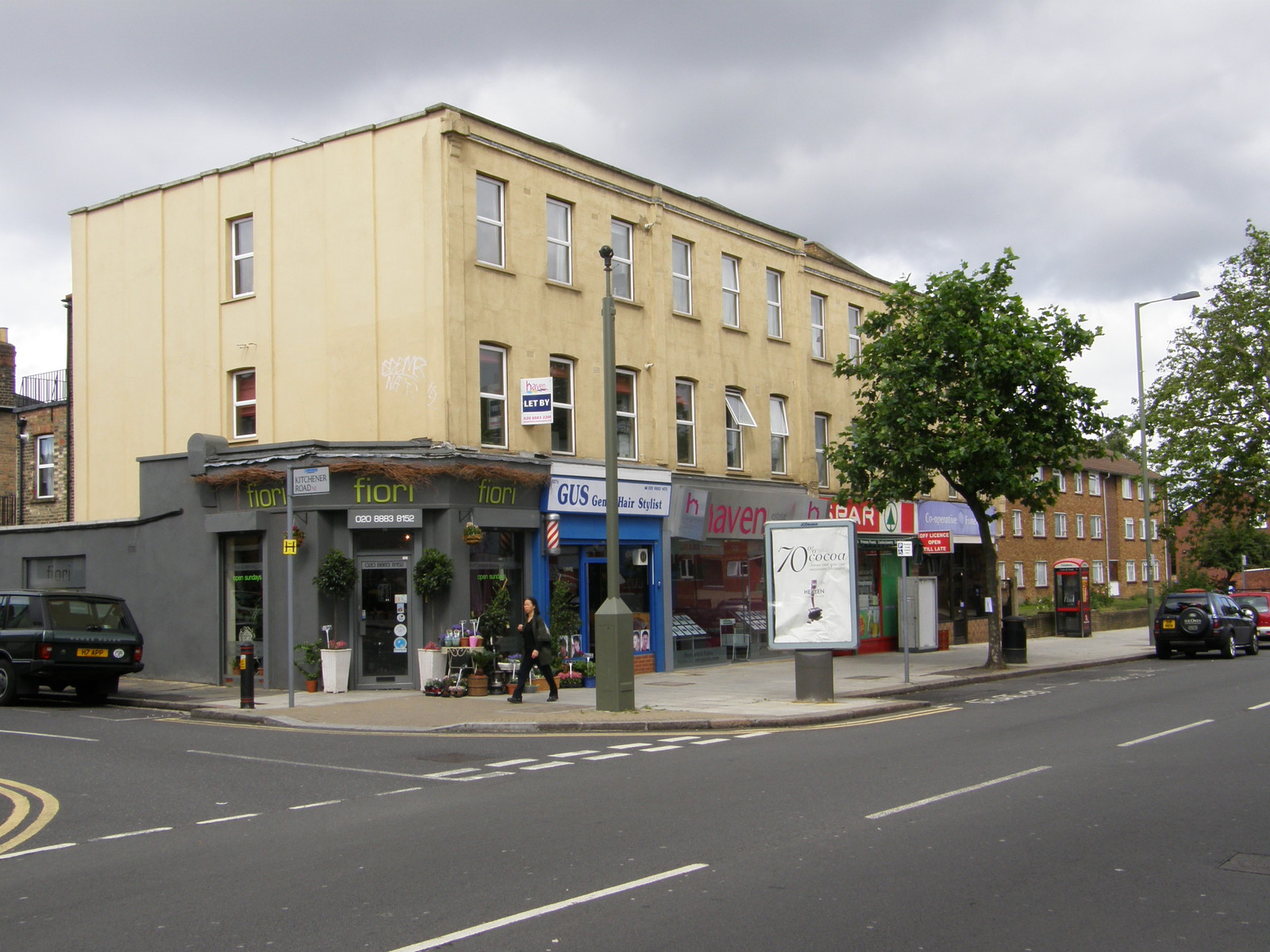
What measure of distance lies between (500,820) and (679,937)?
3436 millimetres

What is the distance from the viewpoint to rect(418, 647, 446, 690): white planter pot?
19.8 meters

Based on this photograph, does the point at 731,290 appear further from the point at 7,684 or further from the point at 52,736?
the point at 52,736

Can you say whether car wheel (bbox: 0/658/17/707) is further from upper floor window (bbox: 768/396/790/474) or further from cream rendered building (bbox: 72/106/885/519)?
upper floor window (bbox: 768/396/790/474)

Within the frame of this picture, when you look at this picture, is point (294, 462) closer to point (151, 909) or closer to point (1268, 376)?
point (151, 909)

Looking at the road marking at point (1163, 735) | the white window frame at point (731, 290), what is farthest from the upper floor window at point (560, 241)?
the road marking at point (1163, 735)

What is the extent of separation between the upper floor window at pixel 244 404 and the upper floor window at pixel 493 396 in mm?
4968

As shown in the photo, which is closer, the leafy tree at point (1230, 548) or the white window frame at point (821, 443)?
the white window frame at point (821, 443)

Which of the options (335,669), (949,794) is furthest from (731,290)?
(949,794)

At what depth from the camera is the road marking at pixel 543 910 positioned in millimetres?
5645

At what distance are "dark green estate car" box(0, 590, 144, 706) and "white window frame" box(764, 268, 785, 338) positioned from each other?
1720cm

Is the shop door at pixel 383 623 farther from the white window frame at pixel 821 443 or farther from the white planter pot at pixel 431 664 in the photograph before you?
the white window frame at pixel 821 443

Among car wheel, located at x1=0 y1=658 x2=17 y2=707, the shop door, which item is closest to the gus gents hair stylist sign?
the shop door

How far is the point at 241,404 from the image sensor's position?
2322 centimetres

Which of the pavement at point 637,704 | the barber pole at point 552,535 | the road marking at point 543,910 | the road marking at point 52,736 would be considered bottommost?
the pavement at point 637,704
